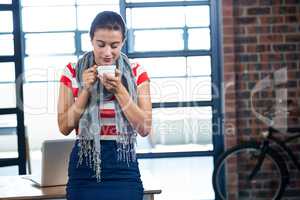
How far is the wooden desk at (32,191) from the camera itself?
1.90m

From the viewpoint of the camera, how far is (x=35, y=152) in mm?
7105

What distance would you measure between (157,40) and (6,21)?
129 centimetres

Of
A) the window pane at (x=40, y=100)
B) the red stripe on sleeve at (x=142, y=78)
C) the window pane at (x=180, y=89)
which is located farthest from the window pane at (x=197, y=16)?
the red stripe on sleeve at (x=142, y=78)

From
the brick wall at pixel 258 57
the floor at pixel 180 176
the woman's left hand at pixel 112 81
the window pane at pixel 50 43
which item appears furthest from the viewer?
the window pane at pixel 50 43

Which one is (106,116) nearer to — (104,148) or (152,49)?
(104,148)

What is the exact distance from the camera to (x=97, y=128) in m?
1.44

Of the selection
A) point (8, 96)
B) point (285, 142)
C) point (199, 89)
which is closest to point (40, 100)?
point (8, 96)

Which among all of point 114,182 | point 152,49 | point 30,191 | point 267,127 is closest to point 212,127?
point 267,127

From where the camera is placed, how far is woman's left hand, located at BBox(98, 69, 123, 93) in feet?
4.58

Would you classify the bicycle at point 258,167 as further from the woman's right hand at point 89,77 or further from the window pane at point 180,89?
the woman's right hand at point 89,77

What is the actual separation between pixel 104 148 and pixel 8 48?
8.91 ft

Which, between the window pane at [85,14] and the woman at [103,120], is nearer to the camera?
the woman at [103,120]

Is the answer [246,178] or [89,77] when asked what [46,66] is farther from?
[89,77]

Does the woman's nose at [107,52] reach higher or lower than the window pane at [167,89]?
higher
